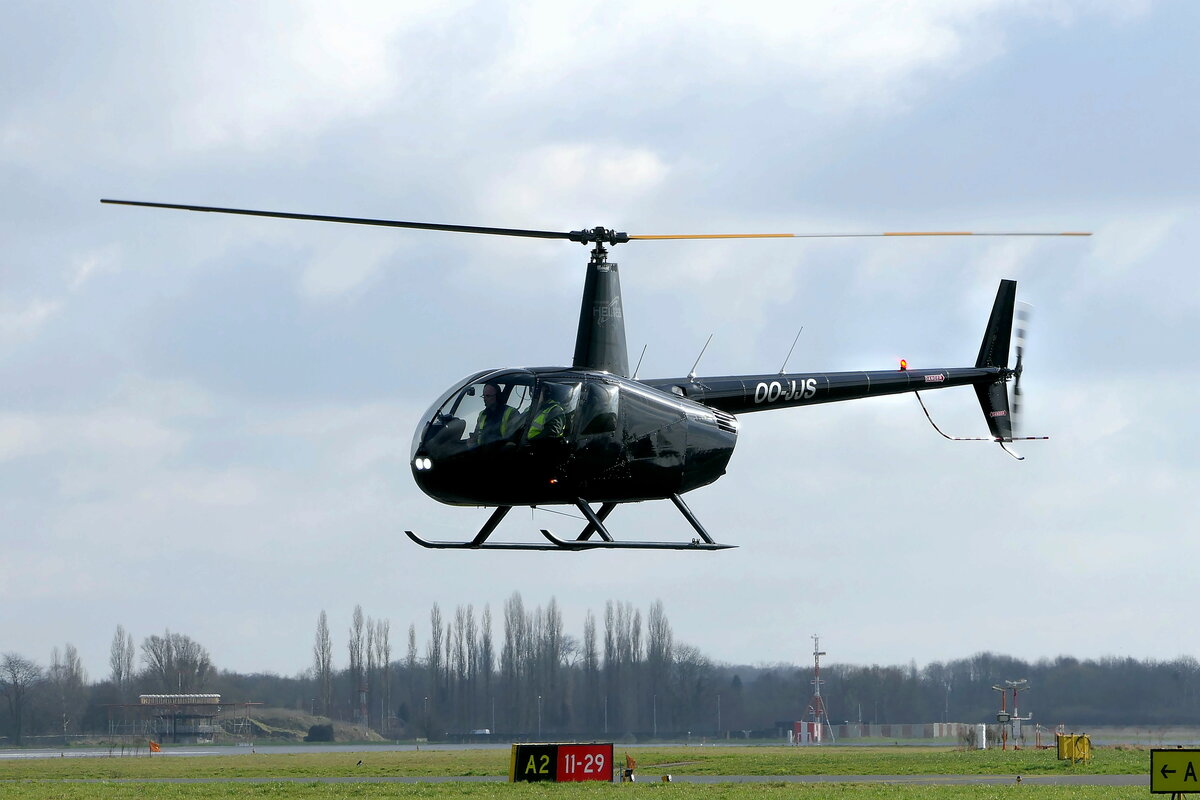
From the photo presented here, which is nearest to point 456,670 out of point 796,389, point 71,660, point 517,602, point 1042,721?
point 517,602

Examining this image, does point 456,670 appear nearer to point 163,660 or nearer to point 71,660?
point 163,660

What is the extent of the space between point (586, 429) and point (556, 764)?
42.4ft

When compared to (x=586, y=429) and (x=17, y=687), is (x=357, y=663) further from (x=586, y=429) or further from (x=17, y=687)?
(x=586, y=429)

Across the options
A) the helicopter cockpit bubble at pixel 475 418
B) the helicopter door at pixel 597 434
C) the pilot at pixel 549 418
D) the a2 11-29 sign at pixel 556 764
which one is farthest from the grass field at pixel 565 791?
the helicopter cockpit bubble at pixel 475 418

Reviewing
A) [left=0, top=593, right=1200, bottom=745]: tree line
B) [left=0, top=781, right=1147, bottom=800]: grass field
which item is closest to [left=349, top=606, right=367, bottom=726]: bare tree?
[left=0, top=593, right=1200, bottom=745]: tree line

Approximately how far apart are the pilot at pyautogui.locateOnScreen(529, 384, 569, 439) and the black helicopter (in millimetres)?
14

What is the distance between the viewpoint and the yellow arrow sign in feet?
61.8

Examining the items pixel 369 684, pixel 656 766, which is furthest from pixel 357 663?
pixel 656 766

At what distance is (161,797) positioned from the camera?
2984 centimetres

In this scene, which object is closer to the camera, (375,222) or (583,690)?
(375,222)

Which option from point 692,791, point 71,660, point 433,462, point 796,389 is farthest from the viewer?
point 71,660

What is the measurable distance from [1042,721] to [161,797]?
5962 centimetres

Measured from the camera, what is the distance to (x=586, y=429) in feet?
67.9

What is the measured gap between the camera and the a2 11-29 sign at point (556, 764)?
3111 centimetres
